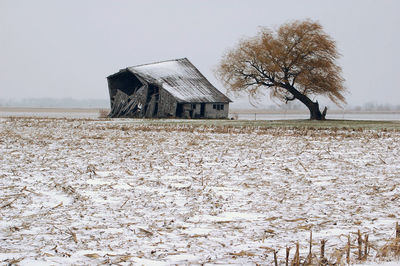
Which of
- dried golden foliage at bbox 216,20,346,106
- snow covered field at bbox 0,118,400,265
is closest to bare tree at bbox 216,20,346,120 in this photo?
A: dried golden foliage at bbox 216,20,346,106

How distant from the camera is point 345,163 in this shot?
1012 centimetres

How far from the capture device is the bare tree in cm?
3903

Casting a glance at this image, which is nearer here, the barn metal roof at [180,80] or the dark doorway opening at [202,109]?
the barn metal roof at [180,80]

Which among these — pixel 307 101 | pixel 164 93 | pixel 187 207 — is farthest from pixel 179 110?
pixel 187 207

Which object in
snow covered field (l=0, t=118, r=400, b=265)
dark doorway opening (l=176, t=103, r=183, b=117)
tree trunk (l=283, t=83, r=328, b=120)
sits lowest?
snow covered field (l=0, t=118, r=400, b=265)

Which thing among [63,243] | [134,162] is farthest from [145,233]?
[134,162]

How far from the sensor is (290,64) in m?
39.9

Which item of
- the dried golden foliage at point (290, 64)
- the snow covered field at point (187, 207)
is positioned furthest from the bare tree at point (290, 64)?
the snow covered field at point (187, 207)

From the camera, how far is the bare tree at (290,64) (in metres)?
39.0

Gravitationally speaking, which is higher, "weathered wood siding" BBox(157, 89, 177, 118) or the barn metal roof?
the barn metal roof

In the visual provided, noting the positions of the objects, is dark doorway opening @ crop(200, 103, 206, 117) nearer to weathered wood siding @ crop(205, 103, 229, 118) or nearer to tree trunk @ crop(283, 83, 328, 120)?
weathered wood siding @ crop(205, 103, 229, 118)

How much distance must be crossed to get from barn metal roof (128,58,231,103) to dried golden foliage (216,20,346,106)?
526 centimetres

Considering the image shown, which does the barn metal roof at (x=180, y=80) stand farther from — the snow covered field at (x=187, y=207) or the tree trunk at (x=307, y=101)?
the snow covered field at (x=187, y=207)

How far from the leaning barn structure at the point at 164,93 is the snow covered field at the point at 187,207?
33.1m
